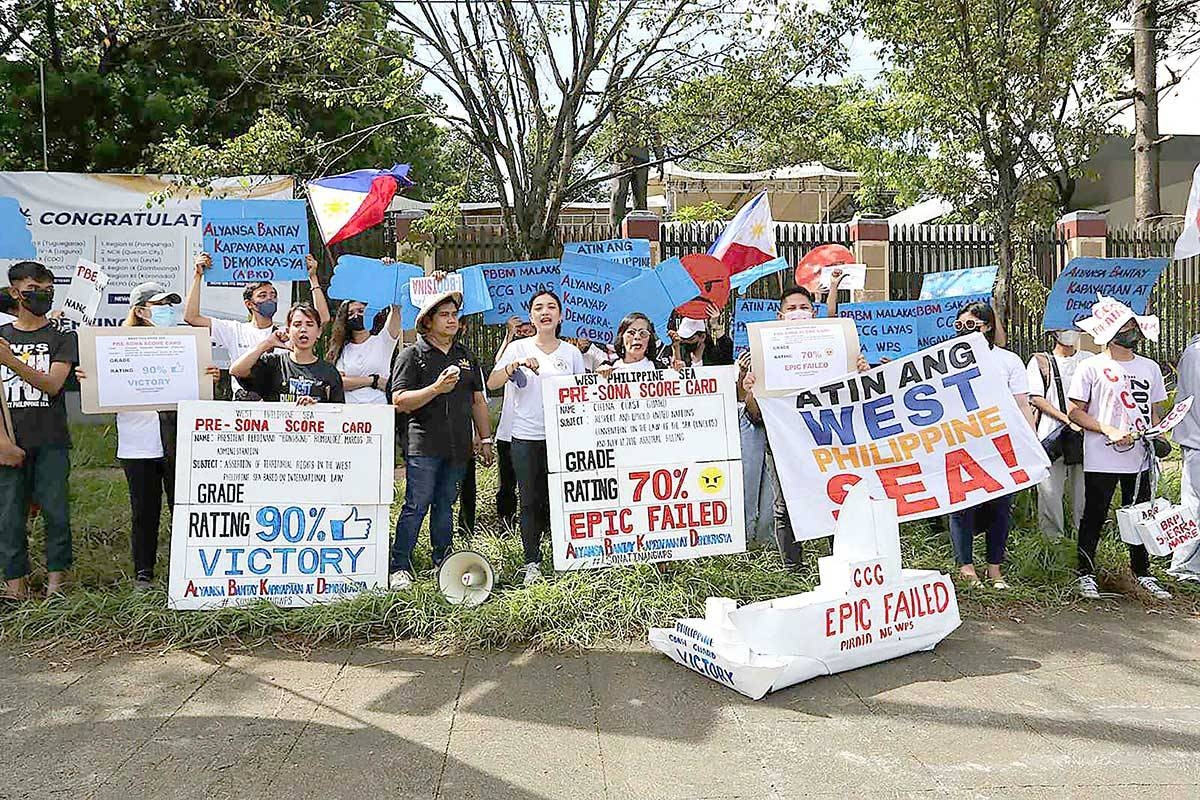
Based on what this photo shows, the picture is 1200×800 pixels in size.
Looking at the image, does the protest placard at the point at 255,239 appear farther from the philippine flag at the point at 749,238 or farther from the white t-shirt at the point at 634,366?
the philippine flag at the point at 749,238

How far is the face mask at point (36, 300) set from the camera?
577 cm

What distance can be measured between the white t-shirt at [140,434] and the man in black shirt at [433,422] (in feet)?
4.44

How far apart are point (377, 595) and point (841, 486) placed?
2.70m

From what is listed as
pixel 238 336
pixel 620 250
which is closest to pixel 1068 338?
pixel 620 250

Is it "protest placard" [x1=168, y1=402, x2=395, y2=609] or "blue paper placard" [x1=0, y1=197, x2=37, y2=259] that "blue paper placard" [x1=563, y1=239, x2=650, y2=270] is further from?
"blue paper placard" [x1=0, y1=197, x2=37, y2=259]

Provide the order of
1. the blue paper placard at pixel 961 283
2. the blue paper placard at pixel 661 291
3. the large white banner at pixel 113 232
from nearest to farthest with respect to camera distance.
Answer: the blue paper placard at pixel 661 291
the blue paper placard at pixel 961 283
the large white banner at pixel 113 232

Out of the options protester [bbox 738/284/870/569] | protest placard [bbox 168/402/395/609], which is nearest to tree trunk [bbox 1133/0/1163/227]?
protester [bbox 738/284/870/569]

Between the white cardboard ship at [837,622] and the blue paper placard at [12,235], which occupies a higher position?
the blue paper placard at [12,235]

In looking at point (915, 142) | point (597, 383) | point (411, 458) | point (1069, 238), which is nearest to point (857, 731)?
point (597, 383)

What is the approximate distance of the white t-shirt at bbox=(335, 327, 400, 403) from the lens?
23.6ft

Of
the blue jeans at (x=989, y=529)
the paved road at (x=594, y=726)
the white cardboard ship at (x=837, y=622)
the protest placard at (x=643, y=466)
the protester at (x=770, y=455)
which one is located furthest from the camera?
the protester at (x=770, y=455)

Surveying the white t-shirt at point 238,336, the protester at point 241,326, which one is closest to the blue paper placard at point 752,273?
the protester at point 241,326

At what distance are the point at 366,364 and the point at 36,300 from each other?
208 cm

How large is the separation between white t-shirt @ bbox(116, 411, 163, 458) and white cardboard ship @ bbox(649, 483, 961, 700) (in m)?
3.00
